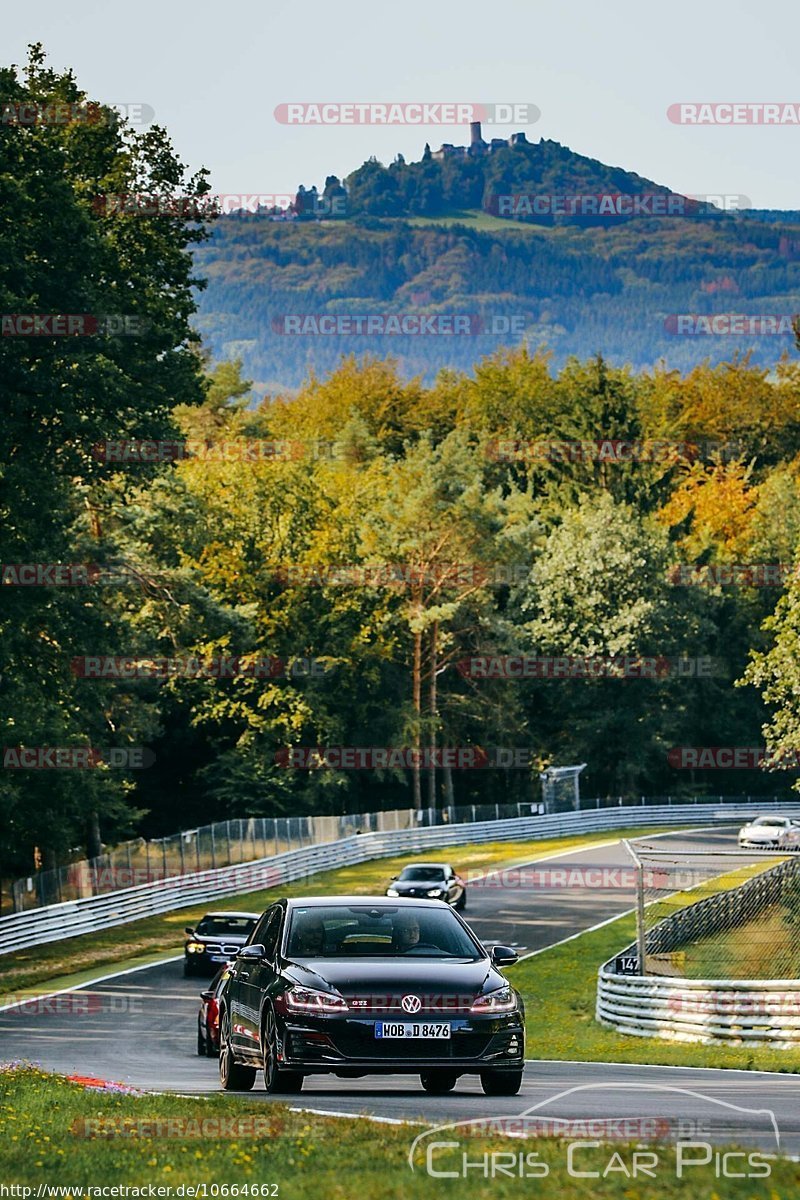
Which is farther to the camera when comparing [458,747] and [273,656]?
[458,747]

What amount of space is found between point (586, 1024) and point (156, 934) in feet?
60.6

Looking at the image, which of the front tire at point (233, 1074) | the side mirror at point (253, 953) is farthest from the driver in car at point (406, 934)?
the front tire at point (233, 1074)

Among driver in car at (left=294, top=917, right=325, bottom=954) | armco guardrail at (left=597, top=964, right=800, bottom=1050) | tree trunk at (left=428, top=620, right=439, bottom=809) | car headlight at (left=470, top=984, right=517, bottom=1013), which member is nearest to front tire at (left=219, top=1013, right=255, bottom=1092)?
driver in car at (left=294, top=917, right=325, bottom=954)

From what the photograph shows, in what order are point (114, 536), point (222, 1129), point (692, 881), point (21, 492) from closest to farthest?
point (222, 1129) → point (21, 492) → point (692, 881) → point (114, 536)

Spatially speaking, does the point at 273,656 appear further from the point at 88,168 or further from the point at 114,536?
the point at 88,168

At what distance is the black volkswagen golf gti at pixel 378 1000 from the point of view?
43.6 feet

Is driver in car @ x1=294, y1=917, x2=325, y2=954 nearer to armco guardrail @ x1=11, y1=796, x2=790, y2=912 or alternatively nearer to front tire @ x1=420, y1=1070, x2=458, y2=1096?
front tire @ x1=420, y1=1070, x2=458, y2=1096

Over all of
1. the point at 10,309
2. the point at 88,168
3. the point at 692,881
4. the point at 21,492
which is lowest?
the point at 692,881

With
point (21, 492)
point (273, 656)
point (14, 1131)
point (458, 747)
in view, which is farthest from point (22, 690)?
point (458, 747)

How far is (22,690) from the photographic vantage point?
3897cm

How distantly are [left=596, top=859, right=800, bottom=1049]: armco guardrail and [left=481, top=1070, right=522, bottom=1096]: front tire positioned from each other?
398 inches

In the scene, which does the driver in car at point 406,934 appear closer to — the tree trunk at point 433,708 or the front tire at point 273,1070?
the front tire at point 273,1070

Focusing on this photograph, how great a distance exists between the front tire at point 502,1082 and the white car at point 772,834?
4741cm

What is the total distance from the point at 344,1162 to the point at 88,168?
3602 cm
